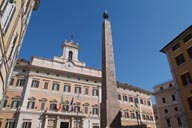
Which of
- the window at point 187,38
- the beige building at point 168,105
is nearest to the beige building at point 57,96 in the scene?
the beige building at point 168,105

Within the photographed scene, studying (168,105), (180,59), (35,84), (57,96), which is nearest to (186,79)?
(180,59)

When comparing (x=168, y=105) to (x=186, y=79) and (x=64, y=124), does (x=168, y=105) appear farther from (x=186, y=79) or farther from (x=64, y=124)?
(x=64, y=124)

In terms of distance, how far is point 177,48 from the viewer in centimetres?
1697

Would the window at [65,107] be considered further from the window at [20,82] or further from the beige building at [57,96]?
the window at [20,82]

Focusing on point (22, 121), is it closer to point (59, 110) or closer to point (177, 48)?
point (59, 110)

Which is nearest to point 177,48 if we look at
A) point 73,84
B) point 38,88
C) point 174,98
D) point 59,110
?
point 174,98

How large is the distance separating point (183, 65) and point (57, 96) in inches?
671

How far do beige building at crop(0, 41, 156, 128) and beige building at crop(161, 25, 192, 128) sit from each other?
782cm

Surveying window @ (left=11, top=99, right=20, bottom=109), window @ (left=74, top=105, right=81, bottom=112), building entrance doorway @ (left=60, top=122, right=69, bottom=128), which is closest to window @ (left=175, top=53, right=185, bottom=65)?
window @ (left=74, top=105, right=81, bottom=112)

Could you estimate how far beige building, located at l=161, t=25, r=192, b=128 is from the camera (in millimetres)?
14320

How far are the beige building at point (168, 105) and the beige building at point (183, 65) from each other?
7468 millimetres

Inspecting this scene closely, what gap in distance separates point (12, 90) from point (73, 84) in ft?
28.4

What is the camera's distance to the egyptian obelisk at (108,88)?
28.7 feet

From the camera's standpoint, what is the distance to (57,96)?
2286 centimetres
